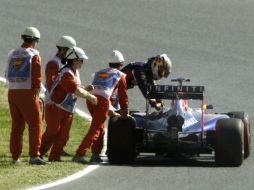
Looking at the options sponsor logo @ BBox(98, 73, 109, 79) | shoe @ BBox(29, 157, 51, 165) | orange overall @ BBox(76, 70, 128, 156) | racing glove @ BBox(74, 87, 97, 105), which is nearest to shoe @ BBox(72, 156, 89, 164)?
orange overall @ BBox(76, 70, 128, 156)

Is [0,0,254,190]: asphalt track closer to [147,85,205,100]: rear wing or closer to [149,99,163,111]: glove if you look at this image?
[149,99,163,111]: glove

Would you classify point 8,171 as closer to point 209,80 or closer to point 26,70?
point 26,70

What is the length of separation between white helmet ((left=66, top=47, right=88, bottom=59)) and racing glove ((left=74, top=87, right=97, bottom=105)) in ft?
1.54

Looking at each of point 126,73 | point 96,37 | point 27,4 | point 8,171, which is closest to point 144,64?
point 126,73

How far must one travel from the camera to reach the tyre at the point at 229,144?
1666 centimetres

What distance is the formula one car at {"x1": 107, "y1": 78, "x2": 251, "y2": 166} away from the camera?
1670cm

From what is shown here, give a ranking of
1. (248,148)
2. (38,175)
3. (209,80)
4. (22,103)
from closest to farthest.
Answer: (38,175) → (22,103) → (248,148) → (209,80)

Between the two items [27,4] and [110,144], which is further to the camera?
[27,4]

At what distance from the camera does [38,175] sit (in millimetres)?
14906

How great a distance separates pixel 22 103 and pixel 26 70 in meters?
0.44

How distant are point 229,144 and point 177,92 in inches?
47.9

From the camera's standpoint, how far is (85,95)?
1641cm

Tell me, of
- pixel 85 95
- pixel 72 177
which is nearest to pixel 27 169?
pixel 72 177

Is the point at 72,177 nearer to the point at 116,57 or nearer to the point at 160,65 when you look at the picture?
the point at 116,57
